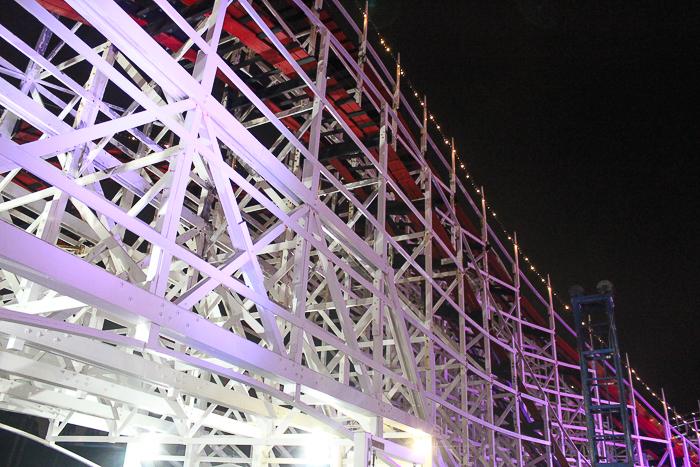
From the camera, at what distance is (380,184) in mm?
10359

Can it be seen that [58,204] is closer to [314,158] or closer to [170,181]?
[170,181]

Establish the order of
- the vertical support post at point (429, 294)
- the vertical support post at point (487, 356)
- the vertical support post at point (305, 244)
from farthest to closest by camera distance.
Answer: the vertical support post at point (487, 356)
the vertical support post at point (429, 294)
the vertical support post at point (305, 244)

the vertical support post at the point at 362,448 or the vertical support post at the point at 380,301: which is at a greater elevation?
the vertical support post at the point at 380,301

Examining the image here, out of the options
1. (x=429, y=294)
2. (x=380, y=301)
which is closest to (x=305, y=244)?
(x=380, y=301)

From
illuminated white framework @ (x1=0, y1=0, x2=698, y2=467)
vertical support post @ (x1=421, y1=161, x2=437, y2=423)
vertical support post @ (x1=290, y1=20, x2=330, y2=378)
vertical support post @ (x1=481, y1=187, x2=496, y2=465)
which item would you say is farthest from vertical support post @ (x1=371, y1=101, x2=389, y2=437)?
vertical support post @ (x1=481, y1=187, x2=496, y2=465)

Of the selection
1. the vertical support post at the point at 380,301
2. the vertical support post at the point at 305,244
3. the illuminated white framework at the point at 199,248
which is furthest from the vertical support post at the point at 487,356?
the vertical support post at the point at 305,244

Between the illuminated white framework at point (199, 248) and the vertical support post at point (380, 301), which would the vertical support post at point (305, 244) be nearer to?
the illuminated white framework at point (199, 248)

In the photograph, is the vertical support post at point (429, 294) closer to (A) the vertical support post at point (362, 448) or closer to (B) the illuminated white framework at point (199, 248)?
(B) the illuminated white framework at point (199, 248)

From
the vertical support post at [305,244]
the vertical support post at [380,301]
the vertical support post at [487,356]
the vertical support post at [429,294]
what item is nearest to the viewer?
the vertical support post at [305,244]

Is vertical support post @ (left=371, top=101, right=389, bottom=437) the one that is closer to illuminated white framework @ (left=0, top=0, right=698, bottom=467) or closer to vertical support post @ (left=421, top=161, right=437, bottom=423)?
illuminated white framework @ (left=0, top=0, right=698, bottom=467)

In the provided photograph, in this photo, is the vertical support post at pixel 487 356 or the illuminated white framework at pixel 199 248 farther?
the vertical support post at pixel 487 356

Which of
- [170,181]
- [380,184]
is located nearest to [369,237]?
[380,184]

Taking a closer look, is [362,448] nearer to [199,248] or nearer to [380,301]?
[380,301]

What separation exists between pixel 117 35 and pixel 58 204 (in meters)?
1.82
